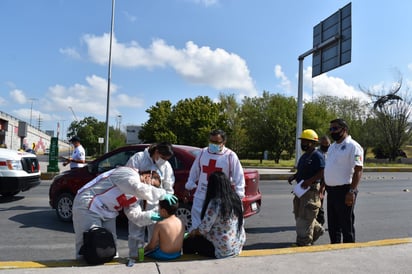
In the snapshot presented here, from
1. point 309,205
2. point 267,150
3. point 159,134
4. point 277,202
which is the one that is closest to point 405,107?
point 267,150

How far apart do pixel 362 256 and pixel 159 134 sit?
43.7 meters

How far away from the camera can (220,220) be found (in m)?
4.02

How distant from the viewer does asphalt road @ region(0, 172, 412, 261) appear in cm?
562

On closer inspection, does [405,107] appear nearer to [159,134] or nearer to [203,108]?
[203,108]

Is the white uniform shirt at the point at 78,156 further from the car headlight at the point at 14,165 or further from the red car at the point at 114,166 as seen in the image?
the red car at the point at 114,166

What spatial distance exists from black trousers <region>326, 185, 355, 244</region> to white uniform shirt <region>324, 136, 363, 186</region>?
113mm

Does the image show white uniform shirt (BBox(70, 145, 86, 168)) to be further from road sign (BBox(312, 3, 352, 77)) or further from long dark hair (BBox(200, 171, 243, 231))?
road sign (BBox(312, 3, 352, 77))

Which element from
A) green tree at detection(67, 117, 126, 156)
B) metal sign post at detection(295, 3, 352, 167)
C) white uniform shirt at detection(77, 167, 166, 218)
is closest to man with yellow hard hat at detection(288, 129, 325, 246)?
white uniform shirt at detection(77, 167, 166, 218)

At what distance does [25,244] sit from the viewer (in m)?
5.82

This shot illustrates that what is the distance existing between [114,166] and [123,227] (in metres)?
1.16

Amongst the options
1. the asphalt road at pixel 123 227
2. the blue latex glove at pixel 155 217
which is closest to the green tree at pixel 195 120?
the asphalt road at pixel 123 227

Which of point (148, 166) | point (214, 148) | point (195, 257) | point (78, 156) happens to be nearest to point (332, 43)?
point (78, 156)

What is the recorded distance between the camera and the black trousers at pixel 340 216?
502 centimetres

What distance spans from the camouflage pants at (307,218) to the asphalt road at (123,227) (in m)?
0.69
